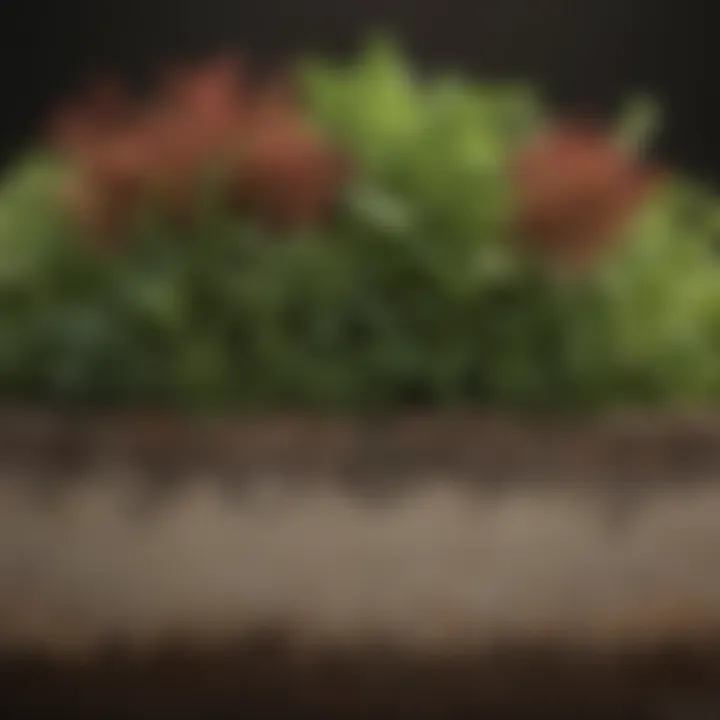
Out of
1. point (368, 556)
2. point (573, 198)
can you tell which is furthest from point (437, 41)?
point (368, 556)

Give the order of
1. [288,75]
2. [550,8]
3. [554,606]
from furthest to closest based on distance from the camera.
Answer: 1. [550,8]
2. [288,75]
3. [554,606]

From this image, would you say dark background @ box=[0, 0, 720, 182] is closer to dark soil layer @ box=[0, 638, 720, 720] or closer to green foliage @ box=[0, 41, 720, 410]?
green foliage @ box=[0, 41, 720, 410]

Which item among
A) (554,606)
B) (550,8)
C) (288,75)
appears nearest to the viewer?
(554,606)

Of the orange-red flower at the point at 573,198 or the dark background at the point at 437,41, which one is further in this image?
the dark background at the point at 437,41

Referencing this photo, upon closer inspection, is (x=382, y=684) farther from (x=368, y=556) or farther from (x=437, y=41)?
(x=437, y=41)

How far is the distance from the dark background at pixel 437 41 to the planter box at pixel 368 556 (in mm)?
416

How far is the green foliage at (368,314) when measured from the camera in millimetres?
555

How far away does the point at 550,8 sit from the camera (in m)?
0.90

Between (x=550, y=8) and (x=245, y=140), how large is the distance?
0.37m

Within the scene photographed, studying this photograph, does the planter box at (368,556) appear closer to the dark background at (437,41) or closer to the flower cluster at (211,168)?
the flower cluster at (211,168)

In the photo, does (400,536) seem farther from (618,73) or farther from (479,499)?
(618,73)

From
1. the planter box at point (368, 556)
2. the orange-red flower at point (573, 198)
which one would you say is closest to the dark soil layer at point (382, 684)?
Answer: the planter box at point (368, 556)

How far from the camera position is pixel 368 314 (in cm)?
56

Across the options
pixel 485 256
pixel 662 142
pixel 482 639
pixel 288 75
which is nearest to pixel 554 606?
pixel 482 639
